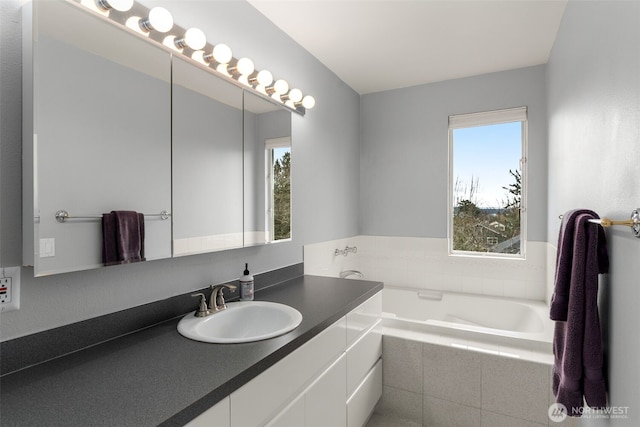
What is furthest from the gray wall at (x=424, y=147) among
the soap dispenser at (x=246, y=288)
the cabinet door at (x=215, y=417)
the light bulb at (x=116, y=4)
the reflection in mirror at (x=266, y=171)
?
the cabinet door at (x=215, y=417)

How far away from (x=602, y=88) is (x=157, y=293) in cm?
195

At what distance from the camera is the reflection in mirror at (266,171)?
6.35 ft

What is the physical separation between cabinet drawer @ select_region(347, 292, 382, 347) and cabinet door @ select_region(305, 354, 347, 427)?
0.46 ft

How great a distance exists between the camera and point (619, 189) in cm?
111

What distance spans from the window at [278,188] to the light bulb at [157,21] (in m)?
0.83

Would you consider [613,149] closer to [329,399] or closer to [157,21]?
[329,399]

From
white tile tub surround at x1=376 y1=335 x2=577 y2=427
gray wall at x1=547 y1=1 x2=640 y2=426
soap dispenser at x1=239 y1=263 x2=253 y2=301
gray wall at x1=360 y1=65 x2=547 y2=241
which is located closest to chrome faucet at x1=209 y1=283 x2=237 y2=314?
soap dispenser at x1=239 y1=263 x2=253 y2=301

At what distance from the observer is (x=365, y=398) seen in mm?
2053

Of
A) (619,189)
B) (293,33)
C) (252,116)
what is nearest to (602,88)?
(619,189)

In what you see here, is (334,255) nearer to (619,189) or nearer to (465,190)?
(465,190)

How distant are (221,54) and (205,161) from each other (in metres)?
0.53

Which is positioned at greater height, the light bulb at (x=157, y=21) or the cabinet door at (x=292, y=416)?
the light bulb at (x=157, y=21)

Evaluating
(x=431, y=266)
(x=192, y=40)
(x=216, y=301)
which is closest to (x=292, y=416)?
(x=216, y=301)

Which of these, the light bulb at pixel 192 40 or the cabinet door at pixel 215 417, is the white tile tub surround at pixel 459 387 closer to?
the cabinet door at pixel 215 417
